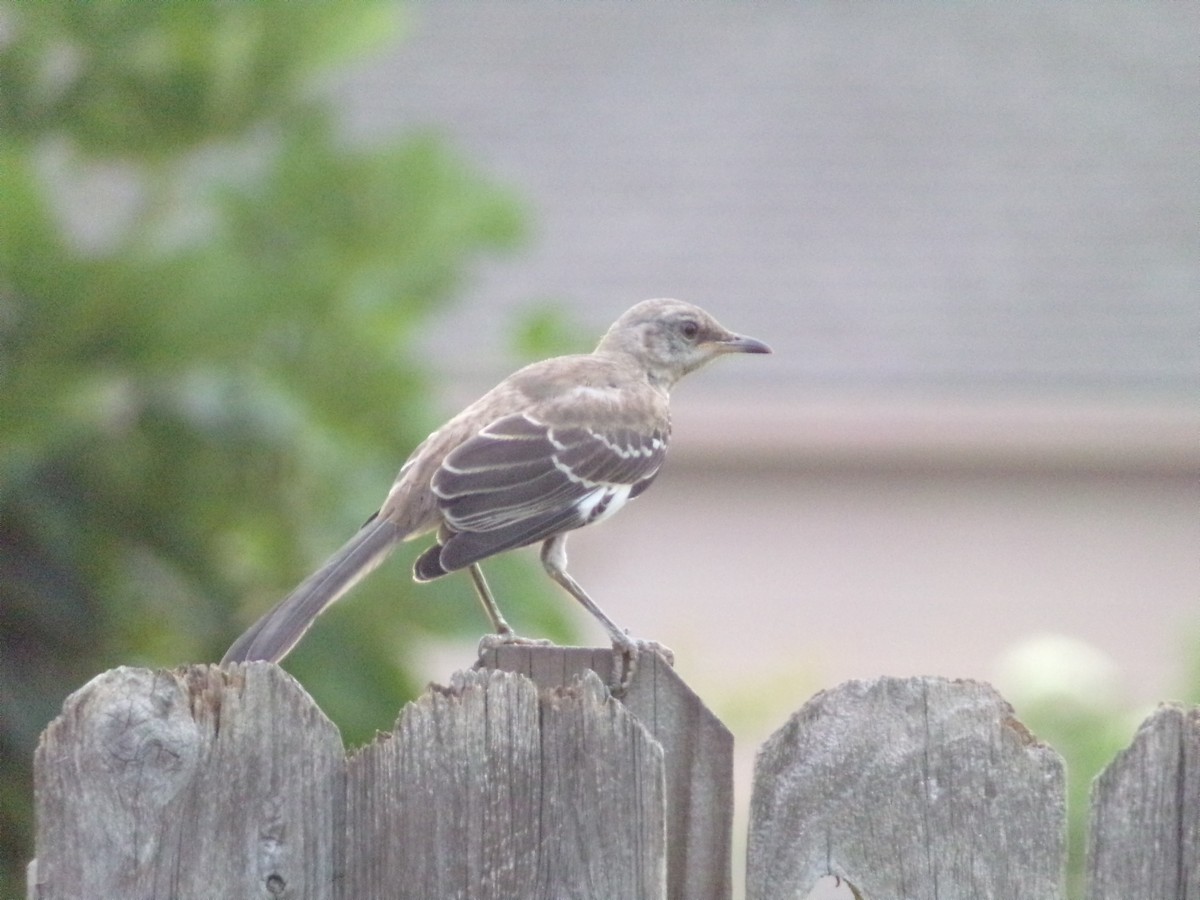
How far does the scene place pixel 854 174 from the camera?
14711mm

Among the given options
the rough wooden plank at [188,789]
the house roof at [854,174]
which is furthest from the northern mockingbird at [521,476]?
the house roof at [854,174]

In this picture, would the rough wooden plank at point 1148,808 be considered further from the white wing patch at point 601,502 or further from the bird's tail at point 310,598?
the white wing patch at point 601,502

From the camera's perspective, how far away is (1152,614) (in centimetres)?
1308

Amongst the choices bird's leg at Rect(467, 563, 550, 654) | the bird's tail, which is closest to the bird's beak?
bird's leg at Rect(467, 563, 550, 654)

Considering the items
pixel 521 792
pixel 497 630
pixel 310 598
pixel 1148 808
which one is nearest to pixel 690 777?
pixel 521 792

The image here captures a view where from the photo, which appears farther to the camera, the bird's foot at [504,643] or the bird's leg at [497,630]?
the bird's leg at [497,630]

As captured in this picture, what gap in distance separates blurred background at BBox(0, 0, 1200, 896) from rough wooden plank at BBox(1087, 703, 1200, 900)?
3.11 meters

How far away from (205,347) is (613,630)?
2.69 m

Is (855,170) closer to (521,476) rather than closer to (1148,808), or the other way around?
(521,476)

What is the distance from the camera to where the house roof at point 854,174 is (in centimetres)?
1320

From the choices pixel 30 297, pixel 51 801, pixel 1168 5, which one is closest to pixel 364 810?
pixel 51 801

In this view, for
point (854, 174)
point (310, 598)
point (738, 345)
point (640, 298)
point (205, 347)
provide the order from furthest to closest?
point (854, 174)
point (640, 298)
point (738, 345)
point (205, 347)
point (310, 598)

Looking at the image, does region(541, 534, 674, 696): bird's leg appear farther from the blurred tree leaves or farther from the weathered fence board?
the blurred tree leaves

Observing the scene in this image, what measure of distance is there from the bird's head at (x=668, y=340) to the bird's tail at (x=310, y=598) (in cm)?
172
